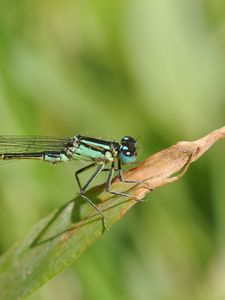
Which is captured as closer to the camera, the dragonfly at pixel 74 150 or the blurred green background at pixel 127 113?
the dragonfly at pixel 74 150

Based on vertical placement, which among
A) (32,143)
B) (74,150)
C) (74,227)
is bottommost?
(74,227)

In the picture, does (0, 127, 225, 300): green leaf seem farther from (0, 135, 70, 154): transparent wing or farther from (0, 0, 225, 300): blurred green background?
(0, 135, 70, 154): transparent wing

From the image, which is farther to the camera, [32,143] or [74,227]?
[32,143]

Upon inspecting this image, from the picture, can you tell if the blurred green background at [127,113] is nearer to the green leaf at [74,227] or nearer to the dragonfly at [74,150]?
the dragonfly at [74,150]

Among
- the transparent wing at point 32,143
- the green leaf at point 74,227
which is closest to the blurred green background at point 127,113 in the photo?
the transparent wing at point 32,143

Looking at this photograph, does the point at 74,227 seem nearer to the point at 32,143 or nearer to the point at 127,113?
the point at 32,143

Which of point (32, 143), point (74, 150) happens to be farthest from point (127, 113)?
point (32, 143)

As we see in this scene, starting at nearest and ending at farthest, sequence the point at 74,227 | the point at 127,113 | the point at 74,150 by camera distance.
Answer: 1. the point at 74,227
2. the point at 74,150
3. the point at 127,113
